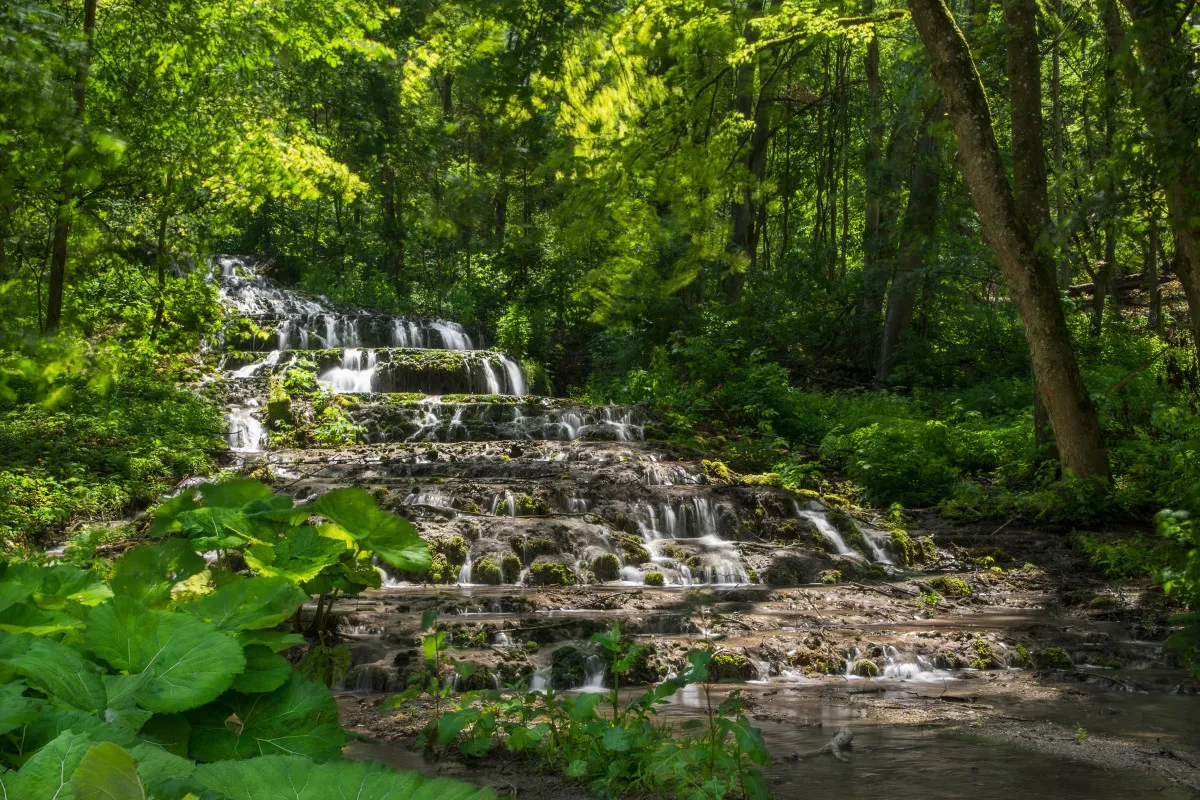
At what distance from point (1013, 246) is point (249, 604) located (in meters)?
9.13

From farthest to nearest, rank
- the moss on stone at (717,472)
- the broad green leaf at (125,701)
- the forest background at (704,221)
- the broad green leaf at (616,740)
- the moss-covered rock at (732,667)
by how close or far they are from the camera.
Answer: the moss on stone at (717,472) < the forest background at (704,221) < the moss-covered rock at (732,667) < the broad green leaf at (616,740) < the broad green leaf at (125,701)

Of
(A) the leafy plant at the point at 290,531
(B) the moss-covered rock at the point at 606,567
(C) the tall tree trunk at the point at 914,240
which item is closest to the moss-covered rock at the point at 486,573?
(B) the moss-covered rock at the point at 606,567

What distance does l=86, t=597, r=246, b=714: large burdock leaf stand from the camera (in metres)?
1.09

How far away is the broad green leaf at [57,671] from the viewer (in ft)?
3.33

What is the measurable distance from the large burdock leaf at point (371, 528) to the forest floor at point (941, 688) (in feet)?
4.86

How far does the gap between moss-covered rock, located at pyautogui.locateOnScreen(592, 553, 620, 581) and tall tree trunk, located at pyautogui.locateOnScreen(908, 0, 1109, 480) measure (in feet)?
16.0

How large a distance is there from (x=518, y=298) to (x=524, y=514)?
16.2 m

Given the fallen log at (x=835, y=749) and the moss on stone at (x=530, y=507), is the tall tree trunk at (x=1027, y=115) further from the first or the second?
the fallen log at (x=835, y=749)

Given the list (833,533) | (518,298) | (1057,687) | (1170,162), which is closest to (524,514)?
(833,533)

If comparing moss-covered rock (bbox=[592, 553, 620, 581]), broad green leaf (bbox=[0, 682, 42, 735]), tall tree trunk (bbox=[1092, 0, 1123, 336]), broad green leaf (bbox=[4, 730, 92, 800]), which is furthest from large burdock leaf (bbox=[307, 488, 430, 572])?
moss-covered rock (bbox=[592, 553, 620, 581])

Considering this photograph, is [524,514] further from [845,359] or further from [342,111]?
[342,111]

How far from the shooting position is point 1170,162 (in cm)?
529

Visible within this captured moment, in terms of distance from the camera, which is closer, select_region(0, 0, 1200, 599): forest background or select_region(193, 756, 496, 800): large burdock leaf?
select_region(193, 756, 496, 800): large burdock leaf

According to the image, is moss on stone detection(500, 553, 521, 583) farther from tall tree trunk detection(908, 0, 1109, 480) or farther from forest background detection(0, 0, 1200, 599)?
tall tree trunk detection(908, 0, 1109, 480)
